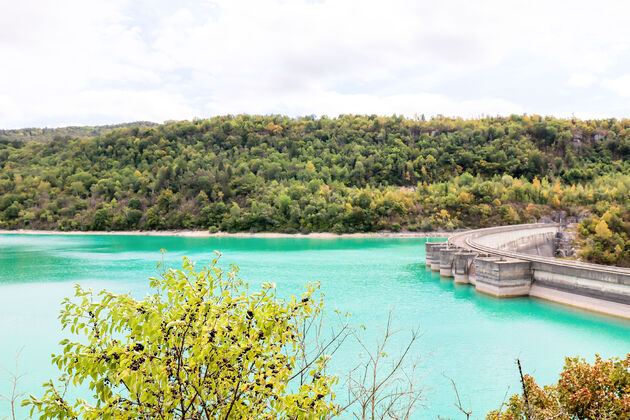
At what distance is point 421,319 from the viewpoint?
75.5ft

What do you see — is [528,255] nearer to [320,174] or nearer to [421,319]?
[421,319]

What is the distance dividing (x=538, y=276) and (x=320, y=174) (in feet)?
291

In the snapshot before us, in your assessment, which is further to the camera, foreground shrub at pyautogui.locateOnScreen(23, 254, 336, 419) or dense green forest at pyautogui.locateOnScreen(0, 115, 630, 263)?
dense green forest at pyautogui.locateOnScreen(0, 115, 630, 263)

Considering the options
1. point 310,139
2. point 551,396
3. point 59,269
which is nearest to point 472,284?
point 551,396

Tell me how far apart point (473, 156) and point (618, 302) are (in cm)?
10345

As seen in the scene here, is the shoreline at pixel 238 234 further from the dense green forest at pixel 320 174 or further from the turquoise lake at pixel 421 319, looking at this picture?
the turquoise lake at pixel 421 319

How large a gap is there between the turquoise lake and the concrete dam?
813 millimetres

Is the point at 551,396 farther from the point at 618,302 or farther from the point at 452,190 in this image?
the point at 452,190

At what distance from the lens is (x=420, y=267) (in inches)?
1617

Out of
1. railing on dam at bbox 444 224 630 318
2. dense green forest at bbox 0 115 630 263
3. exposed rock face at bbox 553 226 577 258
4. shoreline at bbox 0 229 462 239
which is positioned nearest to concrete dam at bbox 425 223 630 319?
railing on dam at bbox 444 224 630 318

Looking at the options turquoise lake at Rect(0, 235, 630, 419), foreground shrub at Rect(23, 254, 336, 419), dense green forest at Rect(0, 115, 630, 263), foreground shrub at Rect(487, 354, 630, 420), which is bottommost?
turquoise lake at Rect(0, 235, 630, 419)

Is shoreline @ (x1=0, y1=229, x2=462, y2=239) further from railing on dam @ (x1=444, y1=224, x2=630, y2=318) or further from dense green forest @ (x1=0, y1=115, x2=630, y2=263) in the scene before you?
railing on dam @ (x1=444, y1=224, x2=630, y2=318)

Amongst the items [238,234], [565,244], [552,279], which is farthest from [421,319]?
[238,234]

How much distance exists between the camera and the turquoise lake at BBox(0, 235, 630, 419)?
1554 cm
